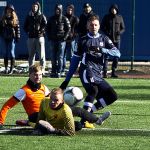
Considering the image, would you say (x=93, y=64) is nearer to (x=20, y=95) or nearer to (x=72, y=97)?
(x=72, y=97)

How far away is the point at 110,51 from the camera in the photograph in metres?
11.2

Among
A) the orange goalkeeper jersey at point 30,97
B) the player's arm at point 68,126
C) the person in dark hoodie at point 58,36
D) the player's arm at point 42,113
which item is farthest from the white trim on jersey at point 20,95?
the person in dark hoodie at point 58,36

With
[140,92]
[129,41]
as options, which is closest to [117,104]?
[140,92]

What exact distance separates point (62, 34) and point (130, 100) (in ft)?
19.3

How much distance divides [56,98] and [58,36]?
10.5 m

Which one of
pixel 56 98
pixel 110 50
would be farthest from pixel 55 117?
pixel 110 50

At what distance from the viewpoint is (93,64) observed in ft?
37.0

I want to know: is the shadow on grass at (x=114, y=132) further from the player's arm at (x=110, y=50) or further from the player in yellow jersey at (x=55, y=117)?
the player's arm at (x=110, y=50)

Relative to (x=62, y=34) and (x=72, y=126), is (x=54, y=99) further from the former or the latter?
(x=62, y=34)

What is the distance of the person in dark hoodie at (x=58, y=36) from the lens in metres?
20.3

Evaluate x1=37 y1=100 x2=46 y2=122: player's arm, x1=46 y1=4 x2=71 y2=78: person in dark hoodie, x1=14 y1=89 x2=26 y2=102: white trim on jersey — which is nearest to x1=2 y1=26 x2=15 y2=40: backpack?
x1=46 y1=4 x2=71 y2=78: person in dark hoodie

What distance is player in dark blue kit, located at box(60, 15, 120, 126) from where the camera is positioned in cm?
1114

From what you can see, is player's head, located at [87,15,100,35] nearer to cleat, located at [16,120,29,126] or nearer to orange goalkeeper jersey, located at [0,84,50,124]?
orange goalkeeper jersey, located at [0,84,50,124]

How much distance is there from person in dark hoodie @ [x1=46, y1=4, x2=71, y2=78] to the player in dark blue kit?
893 cm
